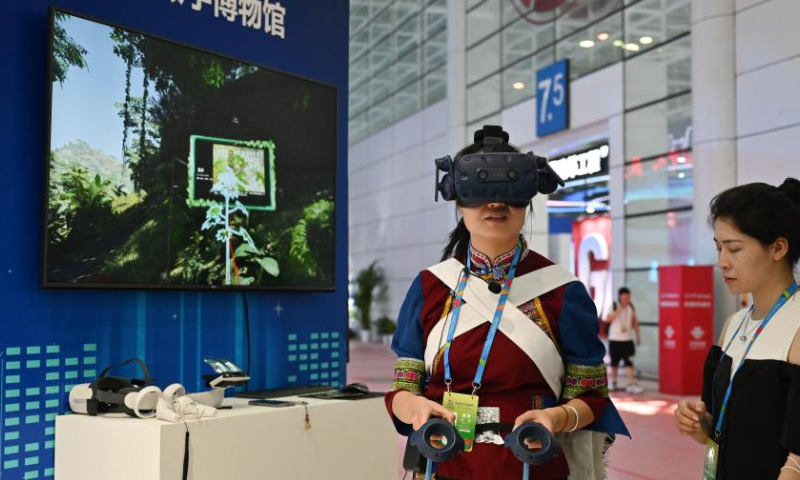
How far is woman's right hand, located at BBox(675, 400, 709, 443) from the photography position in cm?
220

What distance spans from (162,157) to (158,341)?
85 centimetres

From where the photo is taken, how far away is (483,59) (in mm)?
17500

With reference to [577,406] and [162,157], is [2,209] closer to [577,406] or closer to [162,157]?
[162,157]

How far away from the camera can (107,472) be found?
3.02m

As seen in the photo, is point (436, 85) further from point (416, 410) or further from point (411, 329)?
point (416, 410)

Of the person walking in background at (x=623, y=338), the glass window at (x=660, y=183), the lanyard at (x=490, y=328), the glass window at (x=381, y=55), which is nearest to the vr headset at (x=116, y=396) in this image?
the lanyard at (x=490, y=328)

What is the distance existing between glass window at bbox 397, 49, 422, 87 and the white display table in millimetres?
17846

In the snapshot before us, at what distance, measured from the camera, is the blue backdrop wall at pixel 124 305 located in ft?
10.3

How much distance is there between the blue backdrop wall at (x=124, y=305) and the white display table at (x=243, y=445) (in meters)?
0.22

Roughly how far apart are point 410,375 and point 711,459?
894mm

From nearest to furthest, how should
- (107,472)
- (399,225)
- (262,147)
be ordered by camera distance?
(107,472) → (262,147) → (399,225)

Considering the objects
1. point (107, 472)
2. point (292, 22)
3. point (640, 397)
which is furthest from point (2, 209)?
point (640, 397)

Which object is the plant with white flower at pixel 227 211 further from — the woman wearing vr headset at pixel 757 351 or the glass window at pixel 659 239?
the glass window at pixel 659 239

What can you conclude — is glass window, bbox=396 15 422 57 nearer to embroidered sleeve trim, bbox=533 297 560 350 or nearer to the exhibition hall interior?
the exhibition hall interior
